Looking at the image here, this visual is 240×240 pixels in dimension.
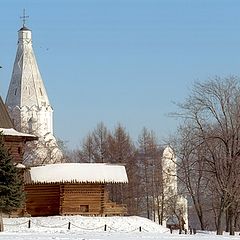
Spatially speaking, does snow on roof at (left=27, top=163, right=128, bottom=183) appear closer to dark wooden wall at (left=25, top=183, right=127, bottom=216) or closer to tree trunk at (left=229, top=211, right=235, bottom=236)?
dark wooden wall at (left=25, top=183, right=127, bottom=216)

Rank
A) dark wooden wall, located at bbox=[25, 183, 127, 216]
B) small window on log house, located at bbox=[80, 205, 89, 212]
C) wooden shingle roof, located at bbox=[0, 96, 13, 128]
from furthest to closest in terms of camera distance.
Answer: wooden shingle roof, located at bbox=[0, 96, 13, 128] < small window on log house, located at bbox=[80, 205, 89, 212] < dark wooden wall, located at bbox=[25, 183, 127, 216]

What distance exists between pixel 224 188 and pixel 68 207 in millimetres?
10831

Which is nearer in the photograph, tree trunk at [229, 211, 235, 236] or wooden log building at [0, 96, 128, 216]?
tree trunk at [229, 211, 235, 236]

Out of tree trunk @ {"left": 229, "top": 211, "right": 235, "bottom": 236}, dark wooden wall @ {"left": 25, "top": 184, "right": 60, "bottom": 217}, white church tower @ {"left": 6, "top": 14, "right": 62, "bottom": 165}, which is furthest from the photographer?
white church tower @ {"left": 6, "top": 14, "right": 62, "bottom": 165}

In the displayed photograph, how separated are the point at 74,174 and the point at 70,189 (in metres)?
1.11

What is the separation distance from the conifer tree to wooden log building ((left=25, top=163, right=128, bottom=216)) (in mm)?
9425

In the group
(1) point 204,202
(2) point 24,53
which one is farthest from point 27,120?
(1) point 204,202

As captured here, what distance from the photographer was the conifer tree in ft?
128

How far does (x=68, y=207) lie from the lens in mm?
49906

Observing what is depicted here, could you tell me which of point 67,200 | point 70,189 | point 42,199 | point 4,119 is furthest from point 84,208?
point 4,119

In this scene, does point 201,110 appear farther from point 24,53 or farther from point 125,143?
point 24,53

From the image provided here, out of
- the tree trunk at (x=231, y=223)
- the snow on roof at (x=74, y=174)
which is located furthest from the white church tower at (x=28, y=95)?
the tree trunk at (x=231, y=223)

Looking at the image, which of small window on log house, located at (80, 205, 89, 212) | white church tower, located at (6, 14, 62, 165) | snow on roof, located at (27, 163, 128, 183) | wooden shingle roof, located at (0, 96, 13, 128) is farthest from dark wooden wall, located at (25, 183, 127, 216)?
white church tower, located at (6, 14, 62, 165)

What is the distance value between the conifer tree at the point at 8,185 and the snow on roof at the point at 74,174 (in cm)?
926
